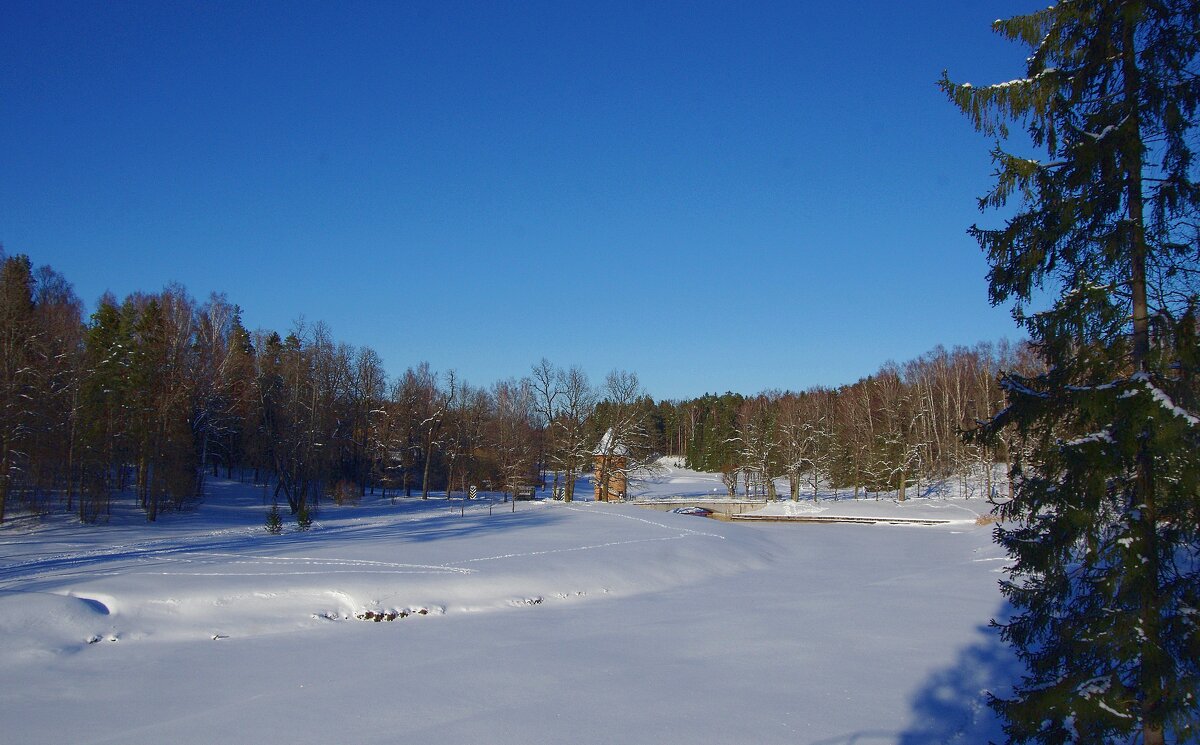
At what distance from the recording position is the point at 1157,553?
709 cm

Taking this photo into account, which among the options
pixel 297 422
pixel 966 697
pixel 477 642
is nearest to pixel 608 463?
pixel 297 422

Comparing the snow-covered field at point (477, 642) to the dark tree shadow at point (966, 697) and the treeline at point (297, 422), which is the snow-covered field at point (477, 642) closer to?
the dark tree shadow at point (966, 697)

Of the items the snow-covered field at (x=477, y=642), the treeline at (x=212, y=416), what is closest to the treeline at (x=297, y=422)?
the treeline at (x=212, y=416)

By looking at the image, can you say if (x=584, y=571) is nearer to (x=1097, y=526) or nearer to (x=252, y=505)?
(x=1097, y=526)

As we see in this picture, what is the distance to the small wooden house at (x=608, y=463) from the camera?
55.2 metres

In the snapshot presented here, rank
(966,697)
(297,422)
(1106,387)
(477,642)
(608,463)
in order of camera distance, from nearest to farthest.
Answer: (1106,387) → (966,697) → (477,642) → (297,422) → (608,463)

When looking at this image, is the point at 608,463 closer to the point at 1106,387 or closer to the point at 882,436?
the point at 882,436

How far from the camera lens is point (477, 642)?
52.2 ft

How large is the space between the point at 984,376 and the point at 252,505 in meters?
55.2

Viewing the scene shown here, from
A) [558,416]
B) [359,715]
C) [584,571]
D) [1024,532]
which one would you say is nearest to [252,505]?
[558,416]

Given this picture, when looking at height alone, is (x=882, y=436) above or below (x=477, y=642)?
above

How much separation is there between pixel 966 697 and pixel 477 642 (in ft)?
30.9

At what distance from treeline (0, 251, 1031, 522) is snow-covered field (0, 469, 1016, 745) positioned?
7757mm

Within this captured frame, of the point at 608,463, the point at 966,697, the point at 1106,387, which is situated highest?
the point at 1106,387
